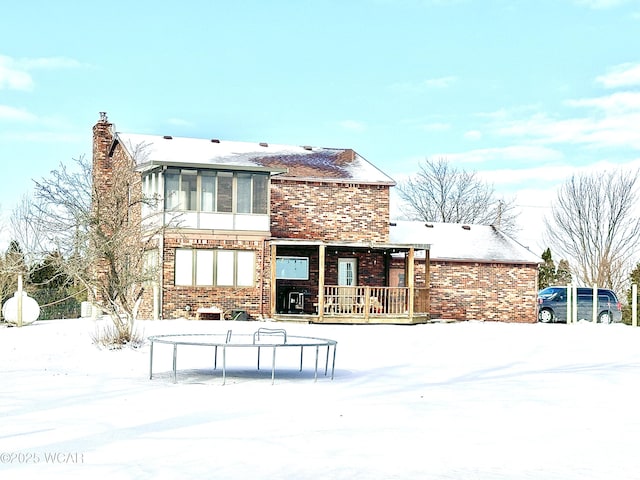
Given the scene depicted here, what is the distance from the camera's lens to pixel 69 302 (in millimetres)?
36656

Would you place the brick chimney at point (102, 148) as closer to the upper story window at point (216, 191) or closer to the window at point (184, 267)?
the upper story window at point (216, 191)

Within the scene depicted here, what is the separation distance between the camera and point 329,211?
33.0 meters

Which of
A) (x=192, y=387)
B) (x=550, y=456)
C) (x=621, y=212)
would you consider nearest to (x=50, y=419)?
(x=192, y=387)

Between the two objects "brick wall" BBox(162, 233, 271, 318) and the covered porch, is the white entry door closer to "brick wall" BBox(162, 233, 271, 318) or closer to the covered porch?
the covered porch

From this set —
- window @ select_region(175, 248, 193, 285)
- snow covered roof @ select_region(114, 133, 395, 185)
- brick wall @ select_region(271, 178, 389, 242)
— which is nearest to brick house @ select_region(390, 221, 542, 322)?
brick wall @ select_region(271, 178, 389, 242)

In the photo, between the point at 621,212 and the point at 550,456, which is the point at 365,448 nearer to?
the point at 550,456

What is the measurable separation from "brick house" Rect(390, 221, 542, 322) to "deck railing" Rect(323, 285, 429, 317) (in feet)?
9.19

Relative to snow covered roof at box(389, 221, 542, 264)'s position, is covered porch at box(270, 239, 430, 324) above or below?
below

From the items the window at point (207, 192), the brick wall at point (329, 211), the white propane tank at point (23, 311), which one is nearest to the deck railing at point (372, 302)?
the brick wall at point (329, 211)

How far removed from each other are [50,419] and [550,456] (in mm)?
5616

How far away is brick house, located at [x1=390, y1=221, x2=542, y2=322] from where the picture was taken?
34.7m

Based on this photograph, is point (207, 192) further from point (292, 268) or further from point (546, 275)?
point (546, 275)

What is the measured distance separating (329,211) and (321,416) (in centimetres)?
2232

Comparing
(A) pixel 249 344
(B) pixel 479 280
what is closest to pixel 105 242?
(A) pixel 249 344
